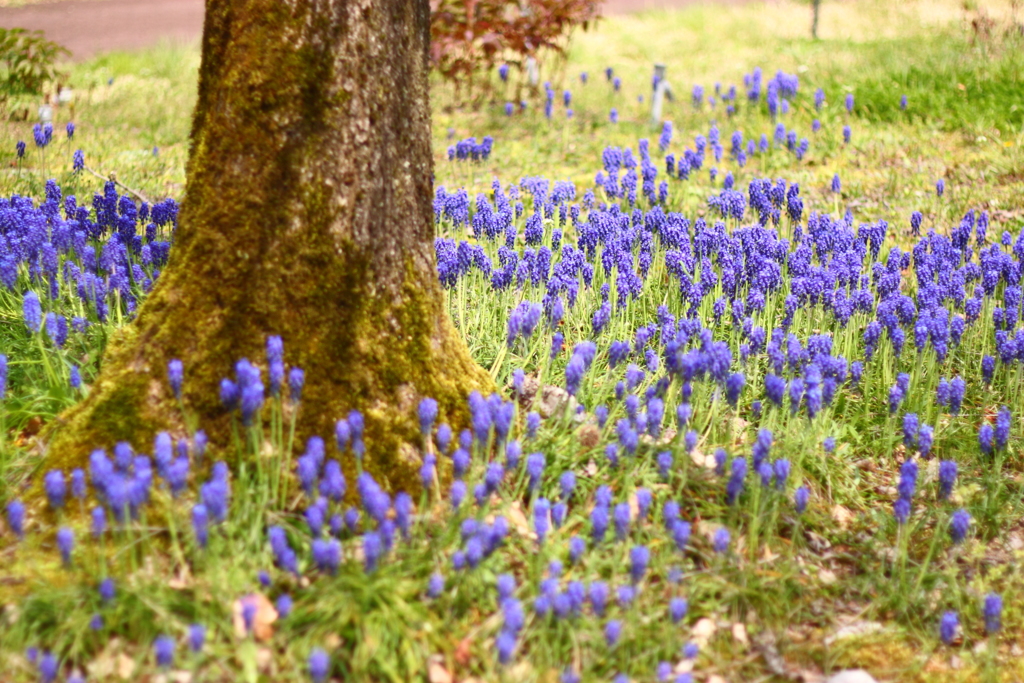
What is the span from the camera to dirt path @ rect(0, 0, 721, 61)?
11.9m

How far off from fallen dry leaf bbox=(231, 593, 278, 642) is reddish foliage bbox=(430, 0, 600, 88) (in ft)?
25.1

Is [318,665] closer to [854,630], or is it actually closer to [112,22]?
[854,630]

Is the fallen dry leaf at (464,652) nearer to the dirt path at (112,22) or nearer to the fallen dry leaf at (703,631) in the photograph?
the fallen dry leaf at (703,631)

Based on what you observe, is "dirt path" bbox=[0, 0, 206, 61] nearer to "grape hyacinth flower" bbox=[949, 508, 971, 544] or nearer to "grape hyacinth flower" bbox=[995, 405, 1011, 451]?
"grape hyacinth flower" bbox=[995, 405, 1011, 451]

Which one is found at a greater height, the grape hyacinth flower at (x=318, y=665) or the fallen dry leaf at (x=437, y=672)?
the grape hyacinth flower at (x=318, y=665)

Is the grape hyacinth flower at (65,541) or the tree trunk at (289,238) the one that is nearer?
the grape hyacinth flower at (65,541)

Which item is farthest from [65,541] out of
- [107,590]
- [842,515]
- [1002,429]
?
[1002,429]

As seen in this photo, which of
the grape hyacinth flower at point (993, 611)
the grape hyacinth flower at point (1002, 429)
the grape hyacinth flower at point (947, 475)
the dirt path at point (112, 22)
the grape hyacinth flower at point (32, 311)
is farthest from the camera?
the dirt path at point (112, 22)

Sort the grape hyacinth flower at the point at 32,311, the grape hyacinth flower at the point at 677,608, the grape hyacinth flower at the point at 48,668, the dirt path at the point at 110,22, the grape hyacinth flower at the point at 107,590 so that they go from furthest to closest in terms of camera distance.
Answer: the dirt path at the point at 110,22, the grape hyacinth flower at the point at 32,311, the grape hyacinth flower at the point at 677,608, the grape hyacinth flower at the point at 107,590, the grape hyacinth flower at the point at 48,668

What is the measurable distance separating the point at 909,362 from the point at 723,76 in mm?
8259

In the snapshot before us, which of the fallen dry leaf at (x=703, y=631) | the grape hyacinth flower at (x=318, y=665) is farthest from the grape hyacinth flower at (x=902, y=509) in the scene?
the grape hyacinth flower at (x=318, y=665)

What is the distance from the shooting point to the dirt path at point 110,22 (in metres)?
11.9

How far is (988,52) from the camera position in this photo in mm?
10484

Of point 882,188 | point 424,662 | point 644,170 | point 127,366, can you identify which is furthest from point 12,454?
point 882,188
